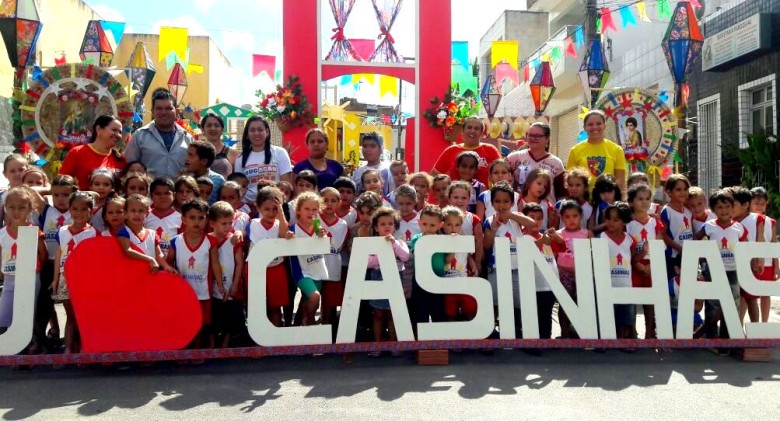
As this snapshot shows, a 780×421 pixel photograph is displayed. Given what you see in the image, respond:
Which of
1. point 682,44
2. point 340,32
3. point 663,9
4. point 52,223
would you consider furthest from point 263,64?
point 52,223

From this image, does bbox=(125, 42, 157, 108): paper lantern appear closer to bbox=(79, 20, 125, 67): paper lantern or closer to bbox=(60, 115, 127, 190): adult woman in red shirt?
bbox=(79, 20, 125, 67): paper lantern

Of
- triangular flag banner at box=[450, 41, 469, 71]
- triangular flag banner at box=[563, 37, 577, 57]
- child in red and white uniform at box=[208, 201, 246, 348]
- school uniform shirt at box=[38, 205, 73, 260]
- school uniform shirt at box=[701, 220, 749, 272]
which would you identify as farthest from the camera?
triangular flag banner at box=[450, 41, 469, 71]

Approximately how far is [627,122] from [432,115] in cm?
386

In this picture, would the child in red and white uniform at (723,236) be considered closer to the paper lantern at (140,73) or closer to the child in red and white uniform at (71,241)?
the child in red and white uniform at (71,241)

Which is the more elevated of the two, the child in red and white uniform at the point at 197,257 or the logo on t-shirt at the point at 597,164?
the logo on t-shirt at the point at 597,164

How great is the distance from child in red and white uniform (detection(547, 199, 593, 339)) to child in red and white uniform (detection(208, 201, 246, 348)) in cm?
222

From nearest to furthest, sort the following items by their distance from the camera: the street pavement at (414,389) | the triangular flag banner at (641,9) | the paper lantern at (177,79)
A: the street pavement at (414,389)
the triangular flag banner at (641,9)
the paper lantern at (177,79)

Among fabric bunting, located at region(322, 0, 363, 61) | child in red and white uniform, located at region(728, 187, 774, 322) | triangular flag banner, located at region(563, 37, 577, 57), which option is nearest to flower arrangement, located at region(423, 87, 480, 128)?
fabric bunting, located at region(322, 0, 363, 61)

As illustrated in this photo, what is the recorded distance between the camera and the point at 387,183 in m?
6.96

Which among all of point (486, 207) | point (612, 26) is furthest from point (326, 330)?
point (612, 26)

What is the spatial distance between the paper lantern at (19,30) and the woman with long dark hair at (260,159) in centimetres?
410

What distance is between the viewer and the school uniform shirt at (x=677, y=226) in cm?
580

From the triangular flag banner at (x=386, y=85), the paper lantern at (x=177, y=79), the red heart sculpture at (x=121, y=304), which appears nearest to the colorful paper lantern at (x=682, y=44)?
the triangular flag banner at (x=386, y=85)

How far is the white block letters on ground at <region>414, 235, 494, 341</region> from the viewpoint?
4926 mm
